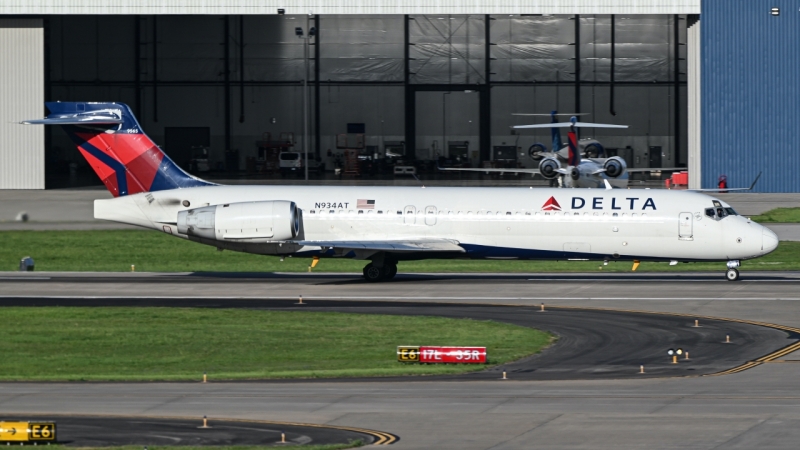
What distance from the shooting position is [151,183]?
41.8 m

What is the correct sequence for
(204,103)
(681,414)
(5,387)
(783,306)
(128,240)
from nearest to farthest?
(681,414) < (5,387) < (783,306) < (128,240) < (204,103)

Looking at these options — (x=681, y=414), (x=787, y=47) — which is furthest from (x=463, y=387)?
(x=787, y=47)

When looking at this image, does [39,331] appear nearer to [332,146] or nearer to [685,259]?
[685,259]

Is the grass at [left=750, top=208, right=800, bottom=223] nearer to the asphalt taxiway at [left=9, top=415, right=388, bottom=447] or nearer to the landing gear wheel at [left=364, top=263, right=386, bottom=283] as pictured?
the landing gear wheel at [left=364, top=263, right=386, bottom=283]

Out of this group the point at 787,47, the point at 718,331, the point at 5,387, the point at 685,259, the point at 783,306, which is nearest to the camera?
the point at 5,387

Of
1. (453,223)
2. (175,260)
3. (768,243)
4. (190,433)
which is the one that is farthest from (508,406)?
(175,260)

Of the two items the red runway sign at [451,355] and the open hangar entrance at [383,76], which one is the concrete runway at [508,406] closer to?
the red runway sign at [451,355]

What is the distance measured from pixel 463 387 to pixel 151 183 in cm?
2141

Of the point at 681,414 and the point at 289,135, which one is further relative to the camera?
the point at 289,135

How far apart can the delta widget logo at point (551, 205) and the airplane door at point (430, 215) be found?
12.3 ft

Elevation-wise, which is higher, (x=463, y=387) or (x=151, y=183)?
(x=151, y=183)

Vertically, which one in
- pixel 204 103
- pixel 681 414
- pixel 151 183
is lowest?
pixel 681 414

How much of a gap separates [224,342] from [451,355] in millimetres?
6291

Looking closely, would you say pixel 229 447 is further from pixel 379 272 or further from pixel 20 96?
pixel 20 96
